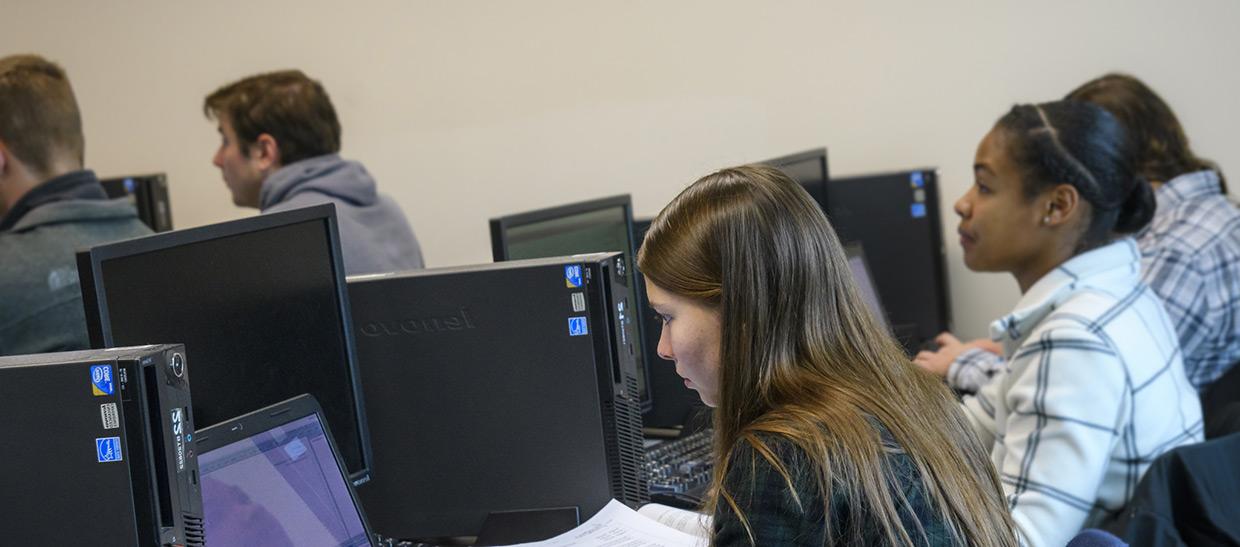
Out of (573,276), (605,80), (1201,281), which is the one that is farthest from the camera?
(605,80)

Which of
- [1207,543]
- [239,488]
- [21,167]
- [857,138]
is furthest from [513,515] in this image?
[857,138]

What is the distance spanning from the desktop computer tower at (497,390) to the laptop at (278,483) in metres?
0.25

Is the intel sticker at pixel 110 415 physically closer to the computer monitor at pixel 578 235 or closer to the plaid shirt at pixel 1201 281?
the computer monitor at pixel 578 235

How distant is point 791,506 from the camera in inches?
43.3

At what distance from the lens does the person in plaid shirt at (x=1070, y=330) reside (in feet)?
5.90

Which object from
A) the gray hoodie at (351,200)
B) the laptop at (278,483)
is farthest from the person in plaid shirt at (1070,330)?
the gray hoodie at (351,200)

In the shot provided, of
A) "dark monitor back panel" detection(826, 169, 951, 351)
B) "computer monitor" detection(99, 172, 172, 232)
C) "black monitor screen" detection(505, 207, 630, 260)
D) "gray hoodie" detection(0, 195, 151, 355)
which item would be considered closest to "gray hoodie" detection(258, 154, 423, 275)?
"gray hoodie" detection(0, 195, 151, 355)

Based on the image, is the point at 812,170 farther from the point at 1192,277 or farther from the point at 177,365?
the point at 177,365

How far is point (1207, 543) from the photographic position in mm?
1721

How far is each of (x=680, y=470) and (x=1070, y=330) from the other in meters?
0.60

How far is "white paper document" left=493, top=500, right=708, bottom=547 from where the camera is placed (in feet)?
4.85

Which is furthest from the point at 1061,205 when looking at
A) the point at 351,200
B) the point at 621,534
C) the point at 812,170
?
the point at 351,200

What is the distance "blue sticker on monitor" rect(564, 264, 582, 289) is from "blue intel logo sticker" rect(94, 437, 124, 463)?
70cm

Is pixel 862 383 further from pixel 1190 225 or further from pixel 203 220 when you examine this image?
pixel 203 220
